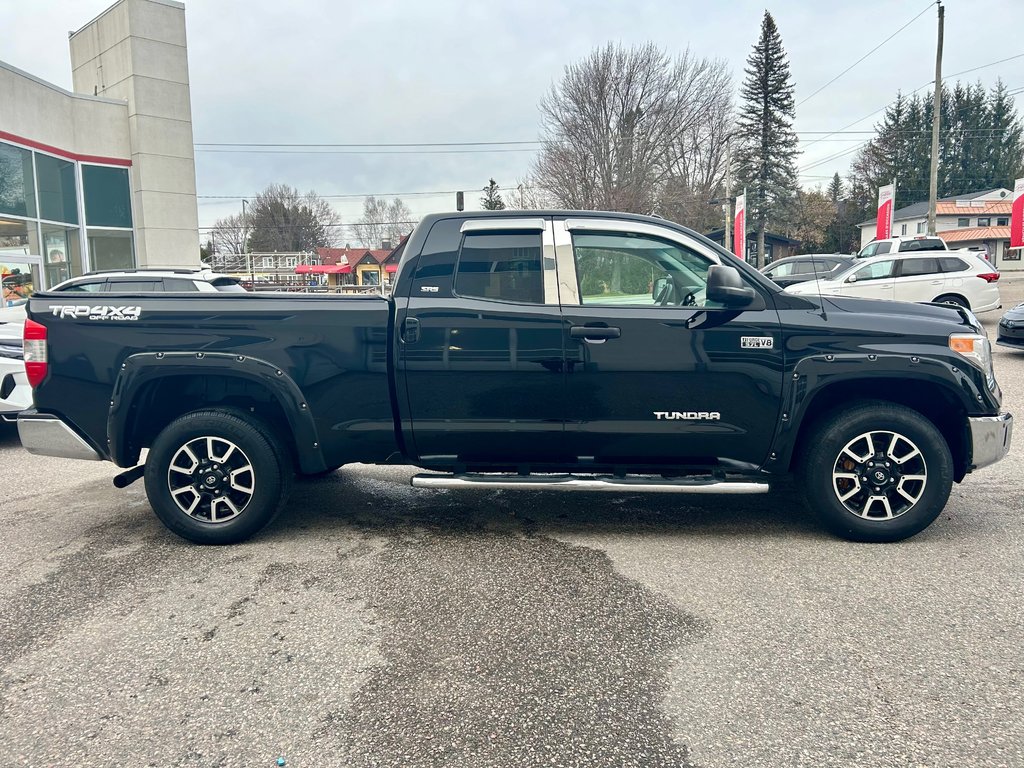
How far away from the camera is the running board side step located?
4367 mm

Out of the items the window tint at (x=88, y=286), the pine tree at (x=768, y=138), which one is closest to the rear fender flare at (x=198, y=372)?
the window tint at (x=88, y=286)

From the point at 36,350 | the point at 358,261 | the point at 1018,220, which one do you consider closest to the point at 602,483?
the point at 36,350

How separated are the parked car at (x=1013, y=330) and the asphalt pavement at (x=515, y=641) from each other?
850 cm

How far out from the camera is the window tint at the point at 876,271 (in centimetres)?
1568

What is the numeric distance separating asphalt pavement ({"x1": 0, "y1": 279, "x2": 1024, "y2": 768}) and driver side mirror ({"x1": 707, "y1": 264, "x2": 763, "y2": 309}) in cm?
149

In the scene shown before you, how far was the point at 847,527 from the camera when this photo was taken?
4422mm

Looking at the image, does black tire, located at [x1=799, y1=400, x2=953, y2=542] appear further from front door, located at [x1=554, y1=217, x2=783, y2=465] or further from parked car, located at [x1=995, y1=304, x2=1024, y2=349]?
Answer: parked car, located at [x1=995, y1=304, x2=1024, y2=349]

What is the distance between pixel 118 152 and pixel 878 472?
80.3 ft

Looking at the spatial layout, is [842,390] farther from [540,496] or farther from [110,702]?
[110,702]

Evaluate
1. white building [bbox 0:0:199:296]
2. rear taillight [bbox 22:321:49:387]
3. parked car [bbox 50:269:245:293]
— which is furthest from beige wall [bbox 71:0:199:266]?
rear taillight [bbox 22:321:49:387]

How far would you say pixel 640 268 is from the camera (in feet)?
15.2

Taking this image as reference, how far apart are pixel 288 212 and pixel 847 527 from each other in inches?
3245

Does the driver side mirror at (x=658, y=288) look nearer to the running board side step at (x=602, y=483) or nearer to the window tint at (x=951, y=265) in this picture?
the running board side step at (x=602, y=483)

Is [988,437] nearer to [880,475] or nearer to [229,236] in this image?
[880,475]
